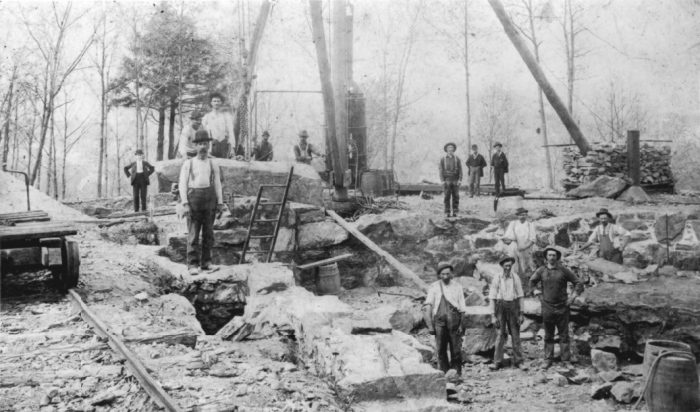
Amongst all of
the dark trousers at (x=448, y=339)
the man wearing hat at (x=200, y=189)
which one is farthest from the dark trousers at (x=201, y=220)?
the dark trousers at (x=448, y=339)

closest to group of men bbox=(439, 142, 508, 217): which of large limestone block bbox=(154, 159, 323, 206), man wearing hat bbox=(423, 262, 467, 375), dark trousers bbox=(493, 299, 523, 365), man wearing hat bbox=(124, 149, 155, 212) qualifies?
large limestone block bbox=(154, 159, 323, 206)

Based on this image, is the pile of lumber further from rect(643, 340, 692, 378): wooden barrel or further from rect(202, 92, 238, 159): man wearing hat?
rect(202, 92, 238, 159): man wearing hat

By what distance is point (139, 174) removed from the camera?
14242 millimetres

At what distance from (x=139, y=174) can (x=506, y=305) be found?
32.3 feet

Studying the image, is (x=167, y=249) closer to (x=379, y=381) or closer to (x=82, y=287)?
(x=82, y=287)

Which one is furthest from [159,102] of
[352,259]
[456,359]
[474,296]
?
[456,359]

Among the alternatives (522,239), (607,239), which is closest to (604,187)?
(607,239)

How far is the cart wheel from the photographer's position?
22.4ft

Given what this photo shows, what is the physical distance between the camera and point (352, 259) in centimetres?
1395

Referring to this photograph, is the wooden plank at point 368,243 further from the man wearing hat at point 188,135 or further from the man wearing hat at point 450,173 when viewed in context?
the man wearing hat at point 188,135

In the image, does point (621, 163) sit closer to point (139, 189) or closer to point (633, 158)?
point (633, 158)

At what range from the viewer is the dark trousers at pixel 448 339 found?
7988 millimetres

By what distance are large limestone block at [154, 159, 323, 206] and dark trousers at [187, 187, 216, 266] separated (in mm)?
3378

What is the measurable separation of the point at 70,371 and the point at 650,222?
10761 mm
